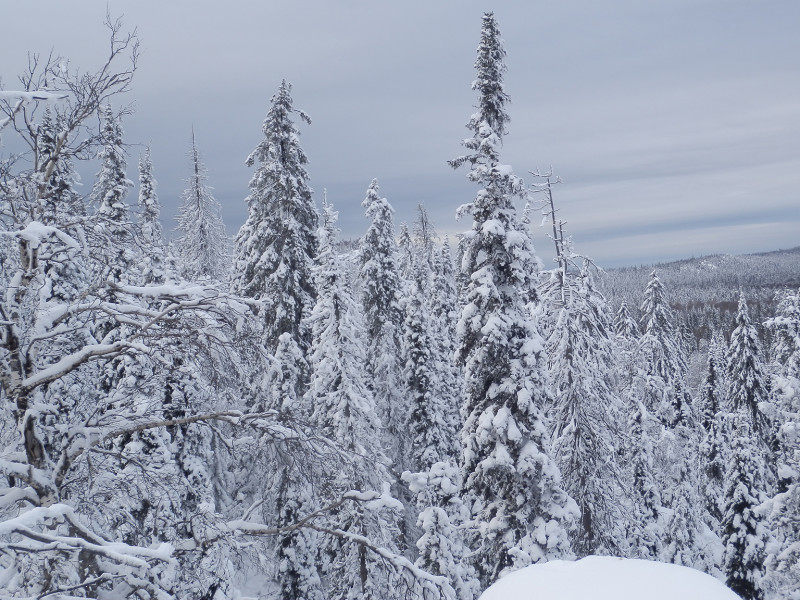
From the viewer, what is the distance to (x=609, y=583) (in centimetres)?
418

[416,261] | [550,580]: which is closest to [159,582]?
[550,580]

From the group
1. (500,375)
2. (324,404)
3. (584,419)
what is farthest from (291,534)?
(584,419)

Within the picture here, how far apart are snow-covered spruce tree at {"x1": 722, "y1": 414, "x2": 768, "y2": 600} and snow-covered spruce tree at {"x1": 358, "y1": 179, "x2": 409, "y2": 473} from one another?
15.3 metres

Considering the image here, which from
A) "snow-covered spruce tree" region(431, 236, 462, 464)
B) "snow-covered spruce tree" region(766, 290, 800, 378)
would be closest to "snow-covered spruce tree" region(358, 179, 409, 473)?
"snow-covered spruce tree" region(431, 236, 462, 464)

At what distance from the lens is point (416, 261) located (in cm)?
4269

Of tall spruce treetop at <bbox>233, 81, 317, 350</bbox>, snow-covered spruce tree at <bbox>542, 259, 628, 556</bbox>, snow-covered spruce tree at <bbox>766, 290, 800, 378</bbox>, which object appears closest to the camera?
snow-covered spruce tree at <bbox>542, 259, 628, 556</bbox>

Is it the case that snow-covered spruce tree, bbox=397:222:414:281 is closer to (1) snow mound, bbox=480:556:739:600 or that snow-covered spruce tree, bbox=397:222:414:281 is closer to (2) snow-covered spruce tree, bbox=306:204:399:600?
(2) snow-covered spruce tree, bbox=306:204:399:600

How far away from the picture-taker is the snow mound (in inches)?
156

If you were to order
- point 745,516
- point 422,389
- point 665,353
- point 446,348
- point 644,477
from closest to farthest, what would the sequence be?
point 644,477
point 745,516
point 422,389
point 665,353
point 446,348

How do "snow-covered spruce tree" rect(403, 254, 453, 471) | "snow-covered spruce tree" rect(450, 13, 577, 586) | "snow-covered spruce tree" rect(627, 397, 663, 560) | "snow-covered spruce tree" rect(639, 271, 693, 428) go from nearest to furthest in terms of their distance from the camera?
"snow-covered spruce tree" rect(450, 13, 577, 586), "snow-covered spruce tree" rect(627, 397, 663, 560), "snow-covered spruce tree" rect(403, 254, 453, 471), "snow-covered spruce tree" rect(639, 271, 693, 428)

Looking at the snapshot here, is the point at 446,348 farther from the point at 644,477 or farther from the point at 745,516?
the point at 745,516

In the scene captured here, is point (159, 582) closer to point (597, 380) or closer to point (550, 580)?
point (550, 580)

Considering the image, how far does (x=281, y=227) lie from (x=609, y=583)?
57.6 ft

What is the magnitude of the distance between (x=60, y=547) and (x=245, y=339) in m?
2.73
